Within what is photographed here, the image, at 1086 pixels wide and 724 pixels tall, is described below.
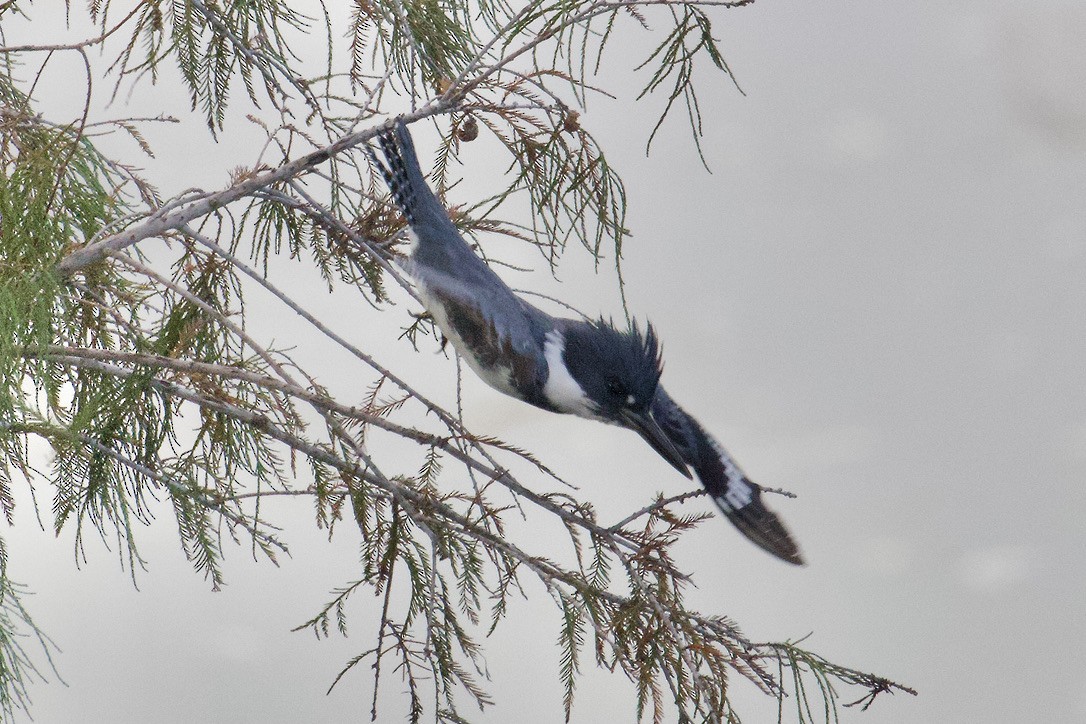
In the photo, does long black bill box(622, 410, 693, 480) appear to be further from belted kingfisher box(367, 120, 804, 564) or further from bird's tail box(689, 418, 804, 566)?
bird's tail box(689, 418, 804, 566)

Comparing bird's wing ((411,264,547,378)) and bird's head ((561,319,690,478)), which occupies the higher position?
bird's wing ((411,264,547,378))

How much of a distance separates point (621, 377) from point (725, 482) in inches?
13.4

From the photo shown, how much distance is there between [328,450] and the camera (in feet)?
8.05

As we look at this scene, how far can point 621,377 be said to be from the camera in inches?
94.1

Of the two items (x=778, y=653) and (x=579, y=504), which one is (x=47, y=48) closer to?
(x=579, y=504)

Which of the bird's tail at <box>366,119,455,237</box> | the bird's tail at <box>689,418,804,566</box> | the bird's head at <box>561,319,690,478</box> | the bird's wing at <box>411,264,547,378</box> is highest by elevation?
Answer: the bird's tail at <box>366,119,455,237</box>

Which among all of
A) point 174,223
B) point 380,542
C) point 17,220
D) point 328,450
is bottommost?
point 380,542

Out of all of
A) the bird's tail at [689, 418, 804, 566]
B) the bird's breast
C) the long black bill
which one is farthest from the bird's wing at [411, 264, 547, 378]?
the bird's tail at [689, 418, 804, 566]

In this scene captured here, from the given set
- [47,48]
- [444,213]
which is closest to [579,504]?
[444,213]

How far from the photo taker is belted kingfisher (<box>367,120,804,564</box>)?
2402 millimetres

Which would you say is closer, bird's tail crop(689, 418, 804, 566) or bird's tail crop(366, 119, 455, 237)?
bird's tail crop(689, 418, 804, 566)

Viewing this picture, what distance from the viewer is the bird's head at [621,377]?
2.38 metres

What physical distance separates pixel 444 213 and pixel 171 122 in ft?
3.30

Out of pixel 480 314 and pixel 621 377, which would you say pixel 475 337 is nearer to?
pixel 480 314
